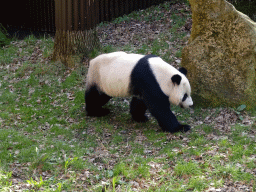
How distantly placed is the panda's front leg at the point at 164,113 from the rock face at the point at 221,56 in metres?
1.37

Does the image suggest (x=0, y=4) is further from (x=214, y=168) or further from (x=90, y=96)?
(x=214, y=168)

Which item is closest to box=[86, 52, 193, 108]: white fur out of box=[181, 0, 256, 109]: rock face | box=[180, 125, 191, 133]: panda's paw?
box=[180, 125, 191, 133]: panda's paw

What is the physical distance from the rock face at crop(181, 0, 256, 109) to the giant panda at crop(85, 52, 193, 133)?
91 centimetres

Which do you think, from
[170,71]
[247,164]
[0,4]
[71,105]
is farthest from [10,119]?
[0,4]

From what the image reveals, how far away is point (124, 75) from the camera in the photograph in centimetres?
689

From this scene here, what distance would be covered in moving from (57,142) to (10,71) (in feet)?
15.3

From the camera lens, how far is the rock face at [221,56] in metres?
7.27

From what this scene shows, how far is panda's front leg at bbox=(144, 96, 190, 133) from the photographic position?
6.54 metres

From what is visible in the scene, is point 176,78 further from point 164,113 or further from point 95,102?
point 95,102

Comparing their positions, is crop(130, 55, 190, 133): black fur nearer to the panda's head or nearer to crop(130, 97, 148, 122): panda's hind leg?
the panda's head

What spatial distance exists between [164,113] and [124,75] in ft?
3.91

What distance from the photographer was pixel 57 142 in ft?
20.7

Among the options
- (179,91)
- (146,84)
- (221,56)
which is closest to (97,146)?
(146,84)

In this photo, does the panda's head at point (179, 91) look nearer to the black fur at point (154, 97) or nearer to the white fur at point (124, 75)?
the white fur at point (124, 75)
